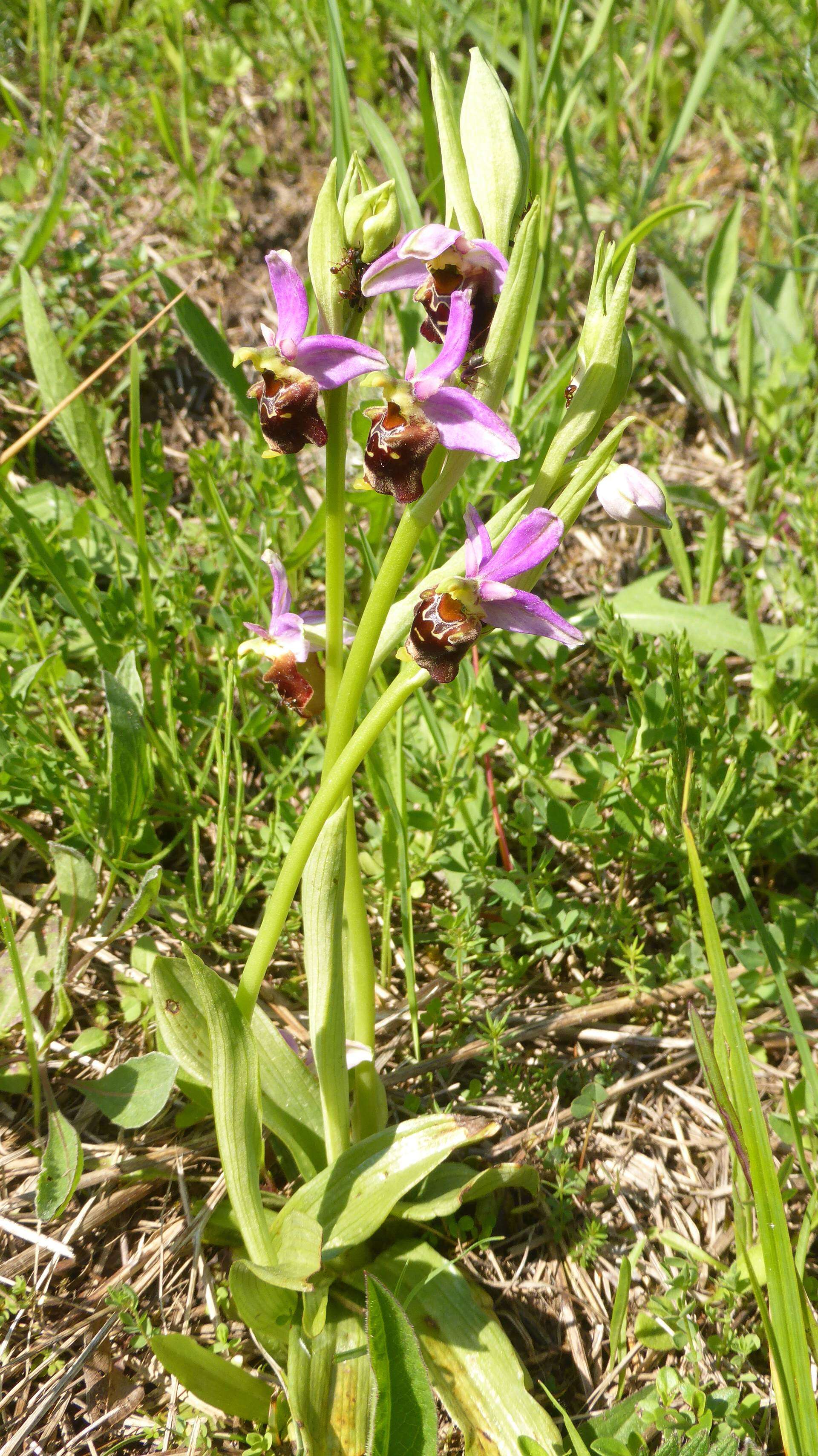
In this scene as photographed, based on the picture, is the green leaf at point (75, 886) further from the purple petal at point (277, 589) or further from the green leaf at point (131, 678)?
the purple petal at point (277, 589)

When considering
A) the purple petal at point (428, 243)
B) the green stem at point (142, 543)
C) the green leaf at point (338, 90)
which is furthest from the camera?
the green leaf at point (338, 90)

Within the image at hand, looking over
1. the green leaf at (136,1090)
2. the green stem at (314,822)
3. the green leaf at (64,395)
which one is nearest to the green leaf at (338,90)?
the green leaf at (64,395)

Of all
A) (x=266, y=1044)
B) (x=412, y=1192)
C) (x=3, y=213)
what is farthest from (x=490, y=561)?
(x=3, y=213)

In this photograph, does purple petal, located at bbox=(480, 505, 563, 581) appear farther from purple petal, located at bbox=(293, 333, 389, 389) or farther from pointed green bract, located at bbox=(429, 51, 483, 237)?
pointed green bract, located at bbox=(429, 51, 483, 237)

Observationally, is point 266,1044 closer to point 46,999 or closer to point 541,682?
point 46,999

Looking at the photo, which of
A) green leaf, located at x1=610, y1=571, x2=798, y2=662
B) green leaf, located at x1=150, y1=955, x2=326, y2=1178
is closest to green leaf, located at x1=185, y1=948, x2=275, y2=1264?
green leaf, located at x1=150, y1=955, x2=326, y2=1178

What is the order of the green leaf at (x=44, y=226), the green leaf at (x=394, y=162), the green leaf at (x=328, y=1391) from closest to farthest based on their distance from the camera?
the green leaf at (x=328, y=1391)
the green leaf at (x=394, y=162)
the green leaf at (x=44, y=226)

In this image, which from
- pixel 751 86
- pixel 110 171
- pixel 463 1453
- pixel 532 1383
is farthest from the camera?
pixel 751 86
